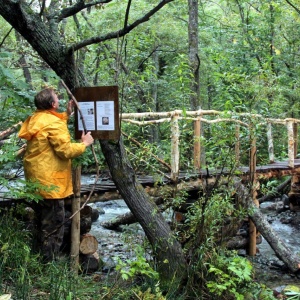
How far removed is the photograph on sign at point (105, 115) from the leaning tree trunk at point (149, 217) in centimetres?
33

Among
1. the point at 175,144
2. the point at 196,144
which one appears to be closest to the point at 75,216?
the point at 175,144

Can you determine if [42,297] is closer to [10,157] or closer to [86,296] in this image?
[86,296]

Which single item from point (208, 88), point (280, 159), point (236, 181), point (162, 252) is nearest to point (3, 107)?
point (162, 252)

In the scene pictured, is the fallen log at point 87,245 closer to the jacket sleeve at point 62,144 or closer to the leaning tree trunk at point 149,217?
the leaning tree trunk at point 149,217

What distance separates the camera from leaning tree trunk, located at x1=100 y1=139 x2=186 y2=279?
487cm

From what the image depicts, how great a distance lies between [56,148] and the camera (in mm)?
4484

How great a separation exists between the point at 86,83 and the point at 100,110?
416 mm

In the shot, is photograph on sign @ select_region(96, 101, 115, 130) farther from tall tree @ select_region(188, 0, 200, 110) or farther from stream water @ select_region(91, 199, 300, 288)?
tall tree @ select_region(188, 0, 200, 110)

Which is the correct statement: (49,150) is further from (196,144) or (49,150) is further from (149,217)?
(196,144)

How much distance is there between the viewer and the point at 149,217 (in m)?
5.06

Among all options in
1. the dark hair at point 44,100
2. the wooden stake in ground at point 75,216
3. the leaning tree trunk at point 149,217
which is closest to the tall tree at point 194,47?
the wooden stake in ground at point 75,216

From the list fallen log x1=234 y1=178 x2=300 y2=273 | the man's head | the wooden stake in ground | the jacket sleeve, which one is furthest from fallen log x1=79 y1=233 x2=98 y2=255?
fallen log x1=234 y1=178 x2=300 y2=273

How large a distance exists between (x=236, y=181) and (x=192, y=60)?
4.99 metres

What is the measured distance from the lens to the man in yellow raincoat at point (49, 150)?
4469 mm
